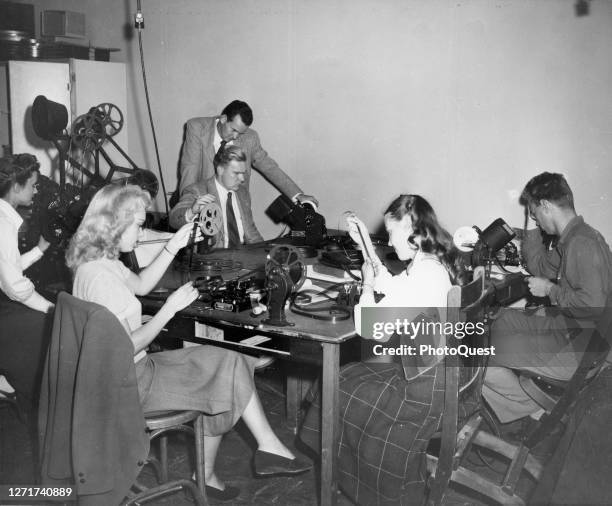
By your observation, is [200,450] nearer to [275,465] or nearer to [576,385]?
[275,465]

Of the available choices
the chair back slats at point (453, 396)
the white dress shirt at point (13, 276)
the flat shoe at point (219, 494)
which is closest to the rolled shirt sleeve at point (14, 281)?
the white dress shirt at point (13, 276)

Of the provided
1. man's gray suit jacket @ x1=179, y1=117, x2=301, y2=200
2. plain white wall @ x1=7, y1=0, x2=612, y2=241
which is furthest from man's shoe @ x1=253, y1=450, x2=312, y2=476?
plain white wall @ x1=7, y1=0, x2=612, y2=241

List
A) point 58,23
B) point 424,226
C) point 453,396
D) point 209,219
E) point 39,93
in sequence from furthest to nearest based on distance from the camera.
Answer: point 58,23 → point 39,93 → point 209,219 → point 424,226 → point 453,396

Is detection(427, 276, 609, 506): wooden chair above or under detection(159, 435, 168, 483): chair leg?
above

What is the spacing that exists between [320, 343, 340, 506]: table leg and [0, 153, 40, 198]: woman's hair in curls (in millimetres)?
1928

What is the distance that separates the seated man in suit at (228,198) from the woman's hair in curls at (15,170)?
33.2 inches

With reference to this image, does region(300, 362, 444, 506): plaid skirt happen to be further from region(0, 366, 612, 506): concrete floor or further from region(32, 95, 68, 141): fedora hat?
region(32, 95, 68, 141): fedora hat

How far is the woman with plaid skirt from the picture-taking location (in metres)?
2.22

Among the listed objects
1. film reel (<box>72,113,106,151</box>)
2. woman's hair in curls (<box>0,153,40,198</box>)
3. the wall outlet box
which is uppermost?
the wall outlet box

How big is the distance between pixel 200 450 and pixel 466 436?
98 cm

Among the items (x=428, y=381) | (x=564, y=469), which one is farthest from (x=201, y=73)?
(x=564, y=469)

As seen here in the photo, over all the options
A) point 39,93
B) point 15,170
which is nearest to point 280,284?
point 15,170

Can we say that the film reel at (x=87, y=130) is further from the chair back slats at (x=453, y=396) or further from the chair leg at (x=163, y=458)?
the chair back slats at (x=453, y=396)

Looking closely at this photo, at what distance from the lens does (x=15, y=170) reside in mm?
3234
